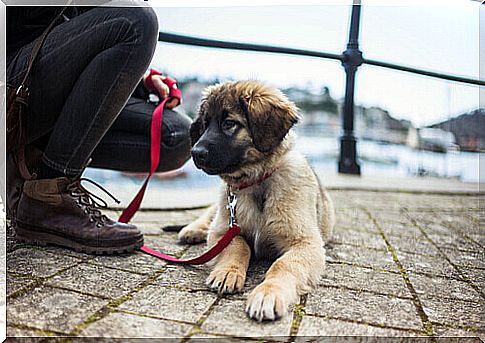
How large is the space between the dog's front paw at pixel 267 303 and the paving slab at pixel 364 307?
12cm

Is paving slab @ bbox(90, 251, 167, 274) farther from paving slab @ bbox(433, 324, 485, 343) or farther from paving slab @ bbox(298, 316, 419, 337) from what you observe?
paving slab @ bbox(433, 324, 485, 343)

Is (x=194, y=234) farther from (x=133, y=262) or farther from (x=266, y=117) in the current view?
(x=266, y=117)

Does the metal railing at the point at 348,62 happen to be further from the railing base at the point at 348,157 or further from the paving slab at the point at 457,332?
the paving slab at the point at 457,332

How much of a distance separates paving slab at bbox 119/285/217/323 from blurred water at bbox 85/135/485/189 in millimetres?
2735

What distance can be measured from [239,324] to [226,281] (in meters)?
0.33

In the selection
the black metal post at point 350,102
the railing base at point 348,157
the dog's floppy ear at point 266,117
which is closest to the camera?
the dog's floppy ear at point 266,117

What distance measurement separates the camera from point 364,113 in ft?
20.0

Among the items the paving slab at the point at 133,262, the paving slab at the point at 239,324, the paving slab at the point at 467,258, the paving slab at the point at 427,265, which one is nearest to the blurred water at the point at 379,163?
the paving slab at the point at 467,258

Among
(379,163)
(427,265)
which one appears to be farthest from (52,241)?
(379,163)

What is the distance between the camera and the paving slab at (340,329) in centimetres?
166

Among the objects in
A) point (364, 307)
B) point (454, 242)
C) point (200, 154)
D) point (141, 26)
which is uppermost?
point (141, 26)

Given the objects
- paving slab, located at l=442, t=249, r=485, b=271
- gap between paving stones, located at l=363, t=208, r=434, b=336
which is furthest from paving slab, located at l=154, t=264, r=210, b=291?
paving slab, located at l=442, t=249, r=485, b=271

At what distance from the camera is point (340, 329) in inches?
66.4

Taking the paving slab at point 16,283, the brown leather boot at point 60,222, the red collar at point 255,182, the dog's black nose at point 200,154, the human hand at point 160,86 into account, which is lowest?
the paving slab at point 16,283
